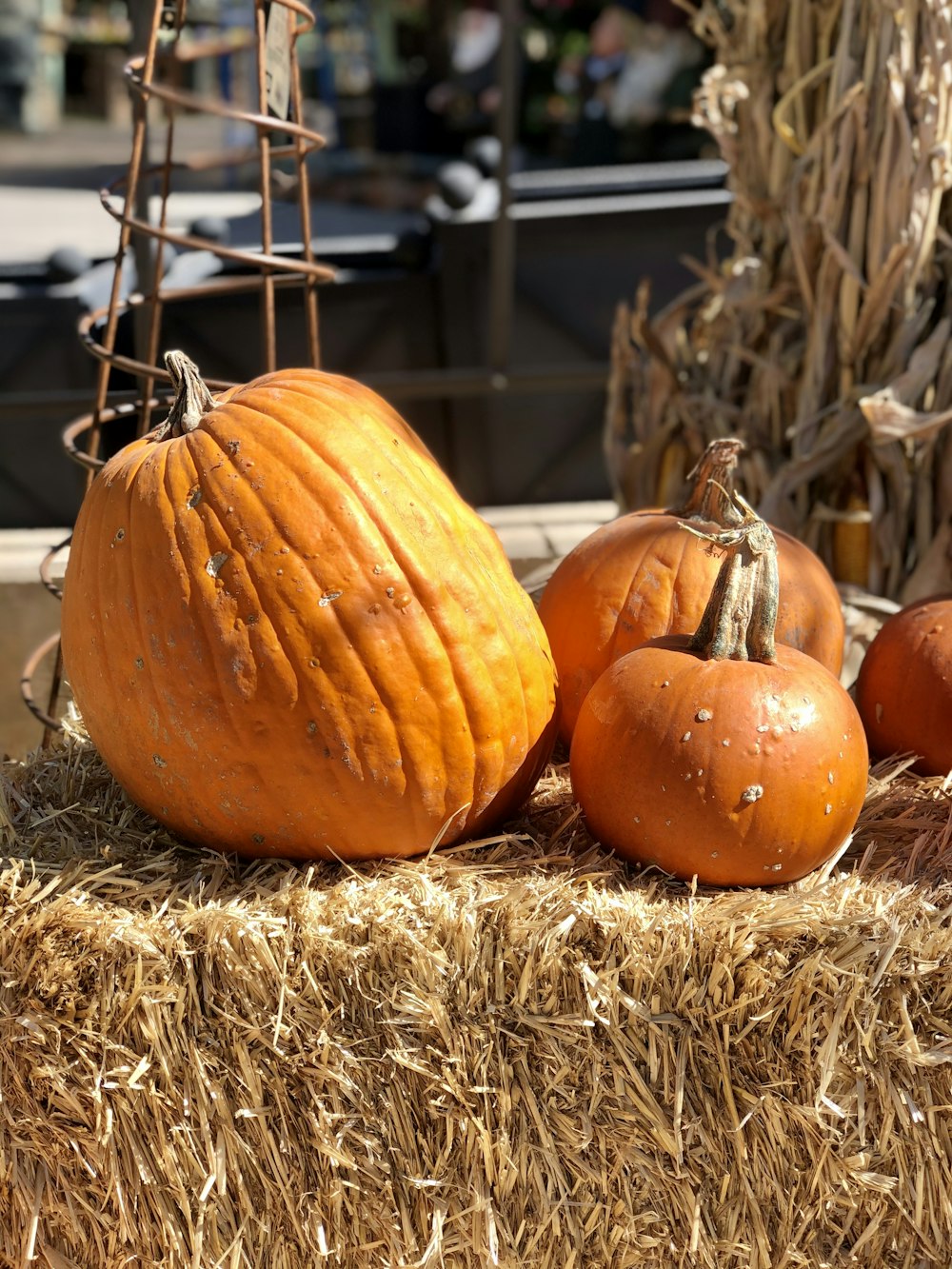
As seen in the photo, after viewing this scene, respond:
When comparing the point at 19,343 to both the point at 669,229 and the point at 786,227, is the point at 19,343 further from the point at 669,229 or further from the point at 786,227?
the point at 786,227

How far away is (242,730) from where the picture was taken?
1.43 meters

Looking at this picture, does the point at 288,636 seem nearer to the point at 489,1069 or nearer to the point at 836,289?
the point at 489,1069

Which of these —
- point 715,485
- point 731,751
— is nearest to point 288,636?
point 731,751

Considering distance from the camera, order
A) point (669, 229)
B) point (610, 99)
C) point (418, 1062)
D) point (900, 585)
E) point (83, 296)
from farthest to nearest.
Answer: point (610, 99) < point (669, 229) < point (83, 296) < point (900, 585) < point (418, 1062)

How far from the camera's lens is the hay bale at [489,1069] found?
1364 millimetres

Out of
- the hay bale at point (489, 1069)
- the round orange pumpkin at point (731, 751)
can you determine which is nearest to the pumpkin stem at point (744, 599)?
the round orange pumpkin at point (731, 751)

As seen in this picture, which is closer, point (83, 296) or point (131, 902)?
point (131, 902)

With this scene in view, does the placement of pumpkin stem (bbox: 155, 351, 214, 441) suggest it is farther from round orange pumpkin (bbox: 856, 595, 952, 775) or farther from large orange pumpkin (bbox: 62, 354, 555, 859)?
round orange pumpkin (bbox: 856, 595, 952, 775)

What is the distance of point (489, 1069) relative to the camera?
4.55 ft

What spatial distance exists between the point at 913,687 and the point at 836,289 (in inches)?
38.5

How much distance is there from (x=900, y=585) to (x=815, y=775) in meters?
1.12

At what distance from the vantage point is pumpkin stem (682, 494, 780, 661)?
1470 millimetres

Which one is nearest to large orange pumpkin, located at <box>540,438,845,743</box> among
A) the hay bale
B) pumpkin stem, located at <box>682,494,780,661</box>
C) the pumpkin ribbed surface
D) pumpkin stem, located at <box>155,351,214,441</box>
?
the pumpkin ribbed surface

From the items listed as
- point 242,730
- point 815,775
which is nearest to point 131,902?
point 242,730
